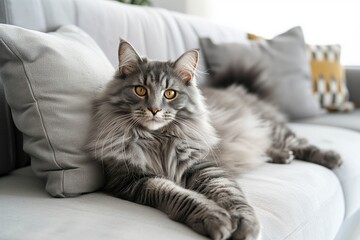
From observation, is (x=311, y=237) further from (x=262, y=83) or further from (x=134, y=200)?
(x=262, y=83)

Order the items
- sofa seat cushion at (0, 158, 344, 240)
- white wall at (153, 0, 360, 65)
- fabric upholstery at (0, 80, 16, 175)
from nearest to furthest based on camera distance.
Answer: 1. sofa seat cushion at (0, 158, 344, 240)
2. fabric upholstery at (0, 80, 16, 175)
3. white wall at (153, 0, 360, 65)

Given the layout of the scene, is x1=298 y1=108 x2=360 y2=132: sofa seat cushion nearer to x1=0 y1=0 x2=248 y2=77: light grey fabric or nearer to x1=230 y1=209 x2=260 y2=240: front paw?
x1=0 y1=0 x2=248 y2=77: light grey fabric

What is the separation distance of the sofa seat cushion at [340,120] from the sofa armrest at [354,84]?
0.35 m

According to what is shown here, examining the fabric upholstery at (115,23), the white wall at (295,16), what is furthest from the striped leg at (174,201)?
the white wall at (295,16)

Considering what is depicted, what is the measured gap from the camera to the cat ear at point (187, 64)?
1.29 meters

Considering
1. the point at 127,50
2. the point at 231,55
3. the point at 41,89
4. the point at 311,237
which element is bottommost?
the point at 311,237

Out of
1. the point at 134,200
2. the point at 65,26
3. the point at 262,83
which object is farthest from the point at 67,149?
the point at 262,83

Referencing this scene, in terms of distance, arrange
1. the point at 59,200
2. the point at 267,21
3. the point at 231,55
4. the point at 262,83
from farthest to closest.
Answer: the point at 267,21 → the point at 231,55 → the point at 262,83 → the point at 59,200

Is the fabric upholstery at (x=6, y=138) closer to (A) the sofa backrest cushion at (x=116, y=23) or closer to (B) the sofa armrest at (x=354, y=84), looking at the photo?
(A) the sofa backrest cushion at (x=116, y=23)

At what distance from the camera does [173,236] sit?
0.91 meters

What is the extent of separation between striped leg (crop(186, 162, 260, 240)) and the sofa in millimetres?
64

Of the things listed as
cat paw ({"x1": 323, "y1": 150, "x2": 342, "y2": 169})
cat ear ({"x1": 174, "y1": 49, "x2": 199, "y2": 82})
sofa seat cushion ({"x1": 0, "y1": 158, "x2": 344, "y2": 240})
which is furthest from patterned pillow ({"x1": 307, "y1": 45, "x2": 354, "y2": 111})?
cat ear ({"x1": 174, "y1": 49, "x2": 199, "y2": 82})

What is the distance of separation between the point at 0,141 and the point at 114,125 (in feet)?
1.38

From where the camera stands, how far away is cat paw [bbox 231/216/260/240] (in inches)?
37.5
